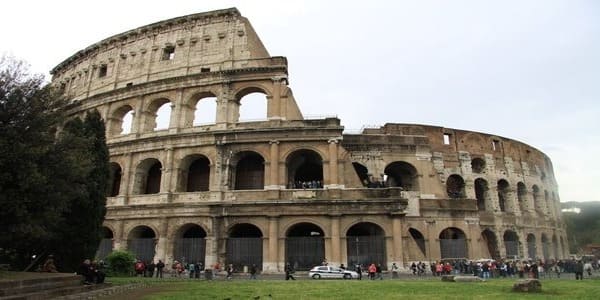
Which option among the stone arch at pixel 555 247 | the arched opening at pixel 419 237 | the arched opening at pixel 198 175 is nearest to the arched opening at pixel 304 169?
the arched opening at pixel 198 175

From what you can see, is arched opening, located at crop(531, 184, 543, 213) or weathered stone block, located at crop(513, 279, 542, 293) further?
arched opening, located at crop(531, 184, 543, 213)

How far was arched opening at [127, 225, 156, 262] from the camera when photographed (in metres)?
21.9

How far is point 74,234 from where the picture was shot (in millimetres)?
13320

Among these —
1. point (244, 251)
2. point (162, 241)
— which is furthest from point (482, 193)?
point (162, 241)

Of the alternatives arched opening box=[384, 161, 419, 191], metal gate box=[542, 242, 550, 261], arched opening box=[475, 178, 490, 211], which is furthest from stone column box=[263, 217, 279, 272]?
metal gate box=[542, 242, 550, 261]

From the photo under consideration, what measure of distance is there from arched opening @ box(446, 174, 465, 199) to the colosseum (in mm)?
80

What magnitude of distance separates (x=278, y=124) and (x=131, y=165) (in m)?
9.16

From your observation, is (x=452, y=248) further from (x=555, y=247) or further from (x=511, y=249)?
(x=555, y=247)

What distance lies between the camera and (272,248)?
20375 millimetres

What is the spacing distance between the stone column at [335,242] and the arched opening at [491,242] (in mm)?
13399

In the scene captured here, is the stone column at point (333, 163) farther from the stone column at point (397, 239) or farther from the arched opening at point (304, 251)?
the stone column at point (397, 239)

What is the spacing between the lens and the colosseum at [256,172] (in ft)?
67.7

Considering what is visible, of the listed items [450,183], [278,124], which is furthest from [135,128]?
[450,183]

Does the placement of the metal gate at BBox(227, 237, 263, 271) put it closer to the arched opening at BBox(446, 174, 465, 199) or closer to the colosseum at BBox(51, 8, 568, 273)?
the colosseum at BBox(51, 8, 568, 273)
